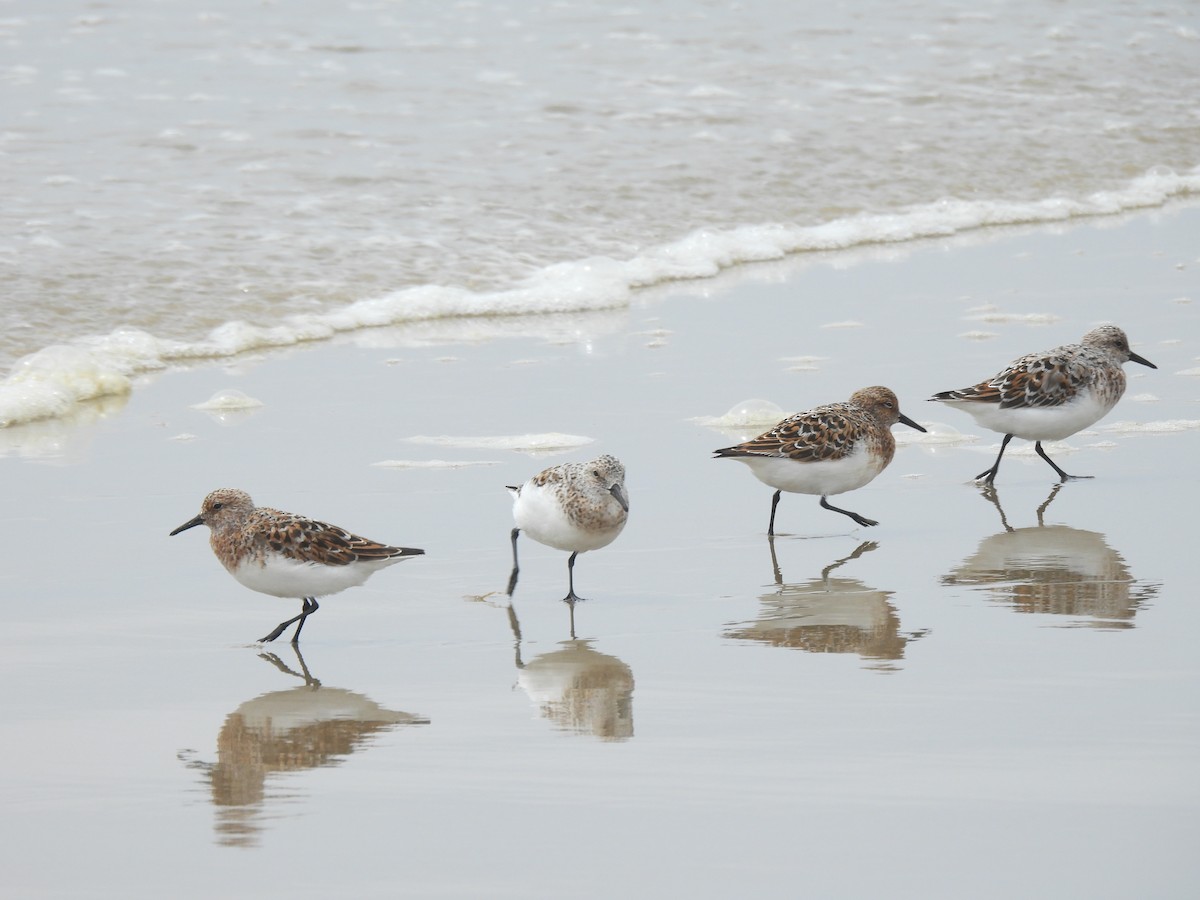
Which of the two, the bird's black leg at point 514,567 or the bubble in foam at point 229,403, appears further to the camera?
the bubble in foam at point 229,403

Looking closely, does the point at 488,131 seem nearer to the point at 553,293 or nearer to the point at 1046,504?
the point at 553,293

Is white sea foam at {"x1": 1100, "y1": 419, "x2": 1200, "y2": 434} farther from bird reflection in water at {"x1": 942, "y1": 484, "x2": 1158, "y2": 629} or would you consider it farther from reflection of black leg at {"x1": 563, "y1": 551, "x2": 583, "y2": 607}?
reflection of black leg at {"x1": 563, "y1": 551, "x2": 583, "y2": 607}

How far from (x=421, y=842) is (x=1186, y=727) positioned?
7.45 ft

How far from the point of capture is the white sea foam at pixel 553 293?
9.57 metres

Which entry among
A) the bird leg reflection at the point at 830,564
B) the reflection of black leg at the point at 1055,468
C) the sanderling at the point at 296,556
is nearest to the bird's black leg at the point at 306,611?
the sanderling at the point at 296,556

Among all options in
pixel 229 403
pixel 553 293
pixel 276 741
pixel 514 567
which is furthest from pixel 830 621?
pixel 553 293

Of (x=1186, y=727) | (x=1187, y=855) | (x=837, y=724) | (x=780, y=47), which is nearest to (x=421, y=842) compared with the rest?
(x=837, y=724)

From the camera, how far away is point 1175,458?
26.5 feet

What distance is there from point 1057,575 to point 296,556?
3.01 m

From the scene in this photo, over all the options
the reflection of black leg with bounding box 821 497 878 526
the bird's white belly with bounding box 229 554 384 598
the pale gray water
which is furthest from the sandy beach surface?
the pale gray water

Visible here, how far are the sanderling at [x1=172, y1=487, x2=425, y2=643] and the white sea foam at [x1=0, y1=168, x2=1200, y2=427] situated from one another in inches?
150

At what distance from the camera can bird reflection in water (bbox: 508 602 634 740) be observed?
16.3 feet

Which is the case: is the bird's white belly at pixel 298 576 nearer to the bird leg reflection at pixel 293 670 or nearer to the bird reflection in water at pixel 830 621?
the bird leg reflection at pixel 293 670

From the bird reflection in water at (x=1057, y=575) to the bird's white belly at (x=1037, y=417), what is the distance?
608 mm
